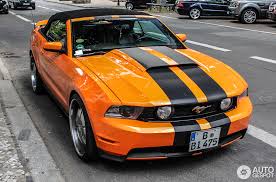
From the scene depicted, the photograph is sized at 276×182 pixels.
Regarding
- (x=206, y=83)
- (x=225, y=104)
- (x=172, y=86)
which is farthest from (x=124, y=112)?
(x=225, y=104)

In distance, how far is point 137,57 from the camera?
15.0 feet

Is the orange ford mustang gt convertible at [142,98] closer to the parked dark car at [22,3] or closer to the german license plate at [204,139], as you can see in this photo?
the german license plate at [204,139]

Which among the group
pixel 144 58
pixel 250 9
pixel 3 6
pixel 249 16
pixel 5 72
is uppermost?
pixel 144 58

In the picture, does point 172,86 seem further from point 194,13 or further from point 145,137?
point 194,13

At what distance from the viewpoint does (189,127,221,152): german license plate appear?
3.75 m

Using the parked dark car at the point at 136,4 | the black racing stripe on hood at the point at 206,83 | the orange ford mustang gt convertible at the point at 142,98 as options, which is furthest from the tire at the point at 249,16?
the black racing stripe on hood at the point at 206,83

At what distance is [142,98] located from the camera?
147 inches

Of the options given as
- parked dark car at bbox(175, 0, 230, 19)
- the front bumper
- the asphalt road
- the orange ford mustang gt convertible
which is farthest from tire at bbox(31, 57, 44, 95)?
parked dark car at bbox(175, 0, 230, 19)

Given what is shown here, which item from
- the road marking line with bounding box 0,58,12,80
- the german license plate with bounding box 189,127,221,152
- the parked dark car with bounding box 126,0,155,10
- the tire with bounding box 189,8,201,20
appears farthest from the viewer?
the parked dark car with bounding box 126,0,155,10

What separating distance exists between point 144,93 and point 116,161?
66 cm

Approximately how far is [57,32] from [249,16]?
51.6ft

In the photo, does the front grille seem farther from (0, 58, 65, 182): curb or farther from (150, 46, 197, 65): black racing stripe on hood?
(0, 58, 65, 182): curb

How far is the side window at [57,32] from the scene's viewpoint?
5.57 metres

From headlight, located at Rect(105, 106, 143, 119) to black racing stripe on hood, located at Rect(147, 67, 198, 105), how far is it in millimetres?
321
